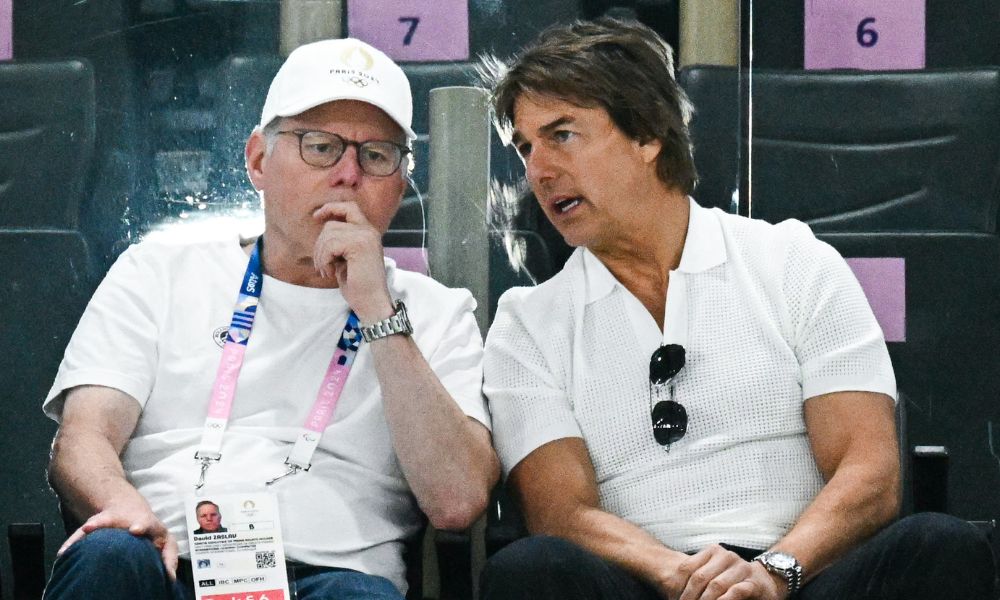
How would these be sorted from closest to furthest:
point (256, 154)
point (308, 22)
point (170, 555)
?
point (170, 555)
point (256, 154)
point (308, 22)

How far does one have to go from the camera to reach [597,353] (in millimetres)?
2164

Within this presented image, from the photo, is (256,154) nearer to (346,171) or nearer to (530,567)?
(346,171)

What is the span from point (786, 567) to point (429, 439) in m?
0.59

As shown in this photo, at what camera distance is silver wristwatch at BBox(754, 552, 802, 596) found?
1.87 m

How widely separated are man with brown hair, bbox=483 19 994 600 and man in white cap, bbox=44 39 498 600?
0.49 feet

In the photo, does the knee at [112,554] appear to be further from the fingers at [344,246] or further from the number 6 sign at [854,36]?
the number 6 sign at [854,36]

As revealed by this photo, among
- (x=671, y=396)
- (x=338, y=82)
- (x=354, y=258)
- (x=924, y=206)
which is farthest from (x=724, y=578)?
(x=924, y=206)

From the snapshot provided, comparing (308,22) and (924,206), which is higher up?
(308,22)

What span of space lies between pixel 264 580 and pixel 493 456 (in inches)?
17.3

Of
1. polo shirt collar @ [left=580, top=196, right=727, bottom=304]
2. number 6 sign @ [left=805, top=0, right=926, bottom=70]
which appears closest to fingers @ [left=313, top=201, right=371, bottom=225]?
polo shirt collar @ [left=580, top=196, right=727, bottom=304]

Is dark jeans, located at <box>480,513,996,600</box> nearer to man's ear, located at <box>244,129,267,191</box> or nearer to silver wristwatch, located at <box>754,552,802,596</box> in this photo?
silver wristwatch, located at <box>754,552,802,596</box>

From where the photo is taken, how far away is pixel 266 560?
1931 mm

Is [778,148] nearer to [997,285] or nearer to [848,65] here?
[848,65]

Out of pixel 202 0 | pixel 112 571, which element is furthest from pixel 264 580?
pixel 202 0
